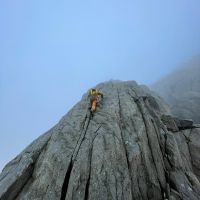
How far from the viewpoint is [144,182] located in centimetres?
2316

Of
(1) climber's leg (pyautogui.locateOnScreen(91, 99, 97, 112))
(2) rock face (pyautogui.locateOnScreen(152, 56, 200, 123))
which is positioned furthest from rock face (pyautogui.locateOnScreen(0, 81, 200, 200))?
(2) rock face (pyautogui.locateOnScreen(152, 56, 200, 123))

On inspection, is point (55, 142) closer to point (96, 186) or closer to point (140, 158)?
point (96, 186)

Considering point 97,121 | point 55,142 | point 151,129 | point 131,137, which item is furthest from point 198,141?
point 55,142

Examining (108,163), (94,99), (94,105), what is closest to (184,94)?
(94,99)

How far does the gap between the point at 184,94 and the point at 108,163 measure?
55307 millimetres

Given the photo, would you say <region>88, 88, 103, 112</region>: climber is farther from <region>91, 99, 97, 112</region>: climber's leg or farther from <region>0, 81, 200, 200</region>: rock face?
<region>0, 81, 200, 200</region>: rock face

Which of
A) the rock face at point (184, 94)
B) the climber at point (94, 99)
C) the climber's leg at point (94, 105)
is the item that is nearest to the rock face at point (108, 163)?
the climber's leg at point (94, 105)

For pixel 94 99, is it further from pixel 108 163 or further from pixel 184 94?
pixel 184 94

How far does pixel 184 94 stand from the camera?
7206cm

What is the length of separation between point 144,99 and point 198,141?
9.68m

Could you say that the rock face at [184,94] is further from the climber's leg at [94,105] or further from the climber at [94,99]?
the climber's leg at [94,105]

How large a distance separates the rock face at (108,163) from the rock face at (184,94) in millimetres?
27949

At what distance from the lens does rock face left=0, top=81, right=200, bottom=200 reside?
21.7 m

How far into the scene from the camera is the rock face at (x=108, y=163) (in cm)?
2172
